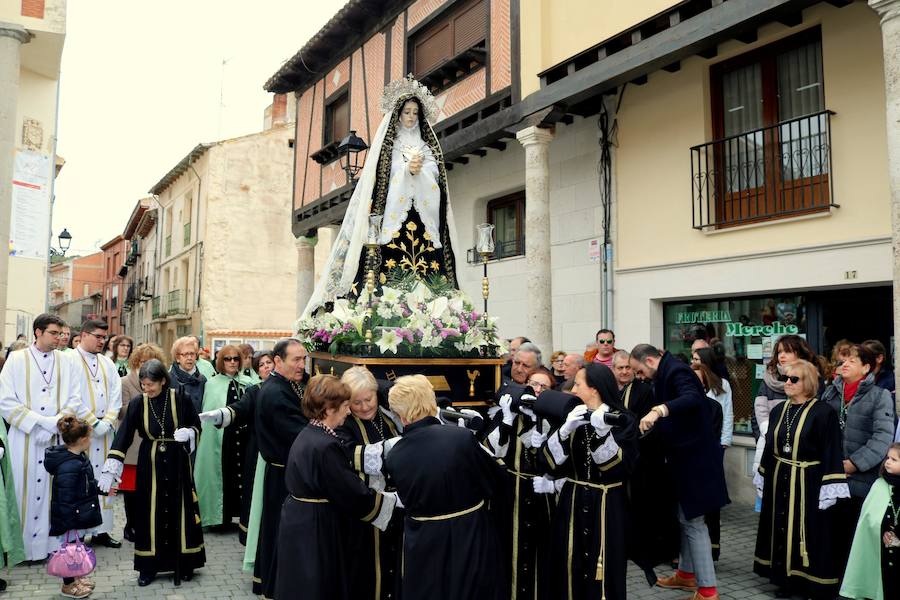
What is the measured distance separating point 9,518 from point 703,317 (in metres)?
8.37

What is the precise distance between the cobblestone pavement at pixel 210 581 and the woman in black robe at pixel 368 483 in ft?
4.94

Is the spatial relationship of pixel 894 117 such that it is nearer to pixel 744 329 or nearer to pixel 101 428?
pixel 744 329

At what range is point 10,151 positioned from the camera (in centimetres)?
1119

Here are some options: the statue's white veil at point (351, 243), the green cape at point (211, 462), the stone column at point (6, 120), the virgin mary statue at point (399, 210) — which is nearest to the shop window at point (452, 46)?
the virgin mary statue at point (399, 210)

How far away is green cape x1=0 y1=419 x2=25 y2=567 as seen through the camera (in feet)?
19.3

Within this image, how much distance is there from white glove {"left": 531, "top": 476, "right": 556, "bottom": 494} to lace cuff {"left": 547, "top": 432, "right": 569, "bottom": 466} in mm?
258

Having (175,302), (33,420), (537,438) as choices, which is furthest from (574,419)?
(175,302)

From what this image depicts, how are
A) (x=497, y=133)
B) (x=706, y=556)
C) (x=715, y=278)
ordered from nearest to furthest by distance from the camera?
(x=706, y=556) < (x=715, y=278) < (x=497, y=133)

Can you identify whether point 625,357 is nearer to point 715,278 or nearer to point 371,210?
point 371,210

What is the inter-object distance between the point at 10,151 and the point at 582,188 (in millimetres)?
9114

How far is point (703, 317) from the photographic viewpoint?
9.80 m

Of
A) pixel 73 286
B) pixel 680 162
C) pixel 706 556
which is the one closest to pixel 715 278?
pixel 680 162

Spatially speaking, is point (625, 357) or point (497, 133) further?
point (497, 133)

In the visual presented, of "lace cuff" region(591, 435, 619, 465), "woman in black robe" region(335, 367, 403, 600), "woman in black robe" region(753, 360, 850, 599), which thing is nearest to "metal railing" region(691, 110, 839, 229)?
"woman in black robe" region(753, 360, 850, 599)
